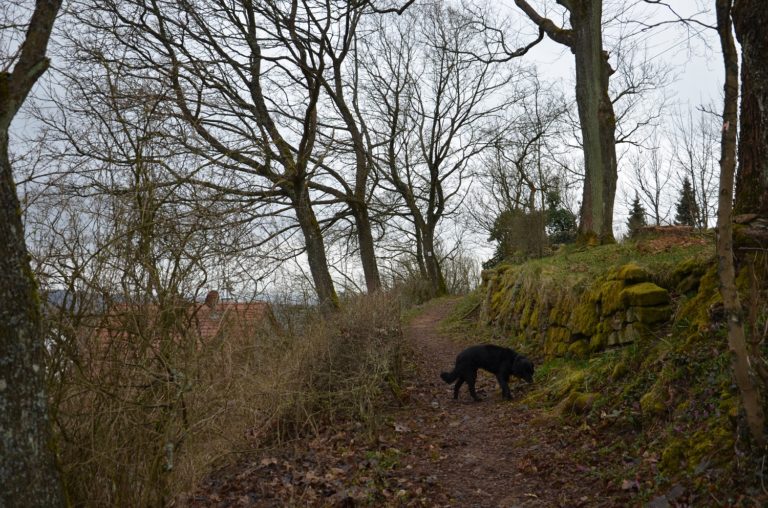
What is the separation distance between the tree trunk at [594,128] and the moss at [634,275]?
5141mm

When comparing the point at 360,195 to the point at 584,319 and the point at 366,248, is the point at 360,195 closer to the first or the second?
the point at 366,248

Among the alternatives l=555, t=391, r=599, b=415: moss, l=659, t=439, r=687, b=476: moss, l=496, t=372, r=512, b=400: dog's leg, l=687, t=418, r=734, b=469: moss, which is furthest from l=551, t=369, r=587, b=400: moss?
l=687, t=418, r=734, b=469: moss

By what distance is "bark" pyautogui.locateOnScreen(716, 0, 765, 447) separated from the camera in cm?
373

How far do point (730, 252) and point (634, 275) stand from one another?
14.0ft

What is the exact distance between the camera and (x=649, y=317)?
7199 mm

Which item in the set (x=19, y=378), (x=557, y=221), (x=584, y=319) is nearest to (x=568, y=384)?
(x=584, y=319)

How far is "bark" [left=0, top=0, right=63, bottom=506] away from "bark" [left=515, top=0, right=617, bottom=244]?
1172 centimetres

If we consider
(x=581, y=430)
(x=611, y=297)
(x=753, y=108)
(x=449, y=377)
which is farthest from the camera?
(x=449, y=377)

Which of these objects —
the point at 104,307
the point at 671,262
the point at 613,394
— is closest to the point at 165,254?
the point at 104,307

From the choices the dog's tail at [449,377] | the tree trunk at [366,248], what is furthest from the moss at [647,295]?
the tree trunk at [366,248]

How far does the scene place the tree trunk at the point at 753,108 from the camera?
485 cm

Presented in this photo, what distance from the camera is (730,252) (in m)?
3.77

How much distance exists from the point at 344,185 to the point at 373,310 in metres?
7.28

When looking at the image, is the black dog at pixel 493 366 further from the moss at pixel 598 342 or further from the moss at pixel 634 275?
the moss at pixel 634 275
